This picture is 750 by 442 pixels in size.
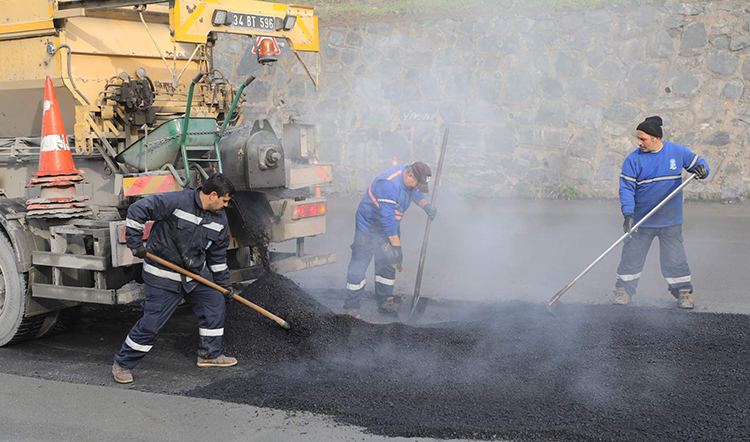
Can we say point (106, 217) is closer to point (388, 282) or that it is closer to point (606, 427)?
point (388, 282)

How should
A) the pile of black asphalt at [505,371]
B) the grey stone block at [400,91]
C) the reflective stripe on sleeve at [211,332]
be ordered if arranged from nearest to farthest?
the pile of black asphalt at [505,371] < the reflective stripe on sleeve at [211,332] < the grey stone block at [400,91]

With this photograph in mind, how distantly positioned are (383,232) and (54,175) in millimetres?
2754

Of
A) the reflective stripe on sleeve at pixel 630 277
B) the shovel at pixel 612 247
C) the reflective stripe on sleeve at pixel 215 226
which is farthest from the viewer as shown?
the reflective stripe on sleeve at pixel 630 277

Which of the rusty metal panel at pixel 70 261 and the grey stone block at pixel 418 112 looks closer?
the rusty metal panel at pixel 70 261

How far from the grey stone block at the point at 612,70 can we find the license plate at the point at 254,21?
6.35m

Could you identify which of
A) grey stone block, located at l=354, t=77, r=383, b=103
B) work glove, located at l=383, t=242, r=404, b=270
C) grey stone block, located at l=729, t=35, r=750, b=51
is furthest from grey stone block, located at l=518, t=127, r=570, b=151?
work glove, located at l=383, t=242, r=404, b=270

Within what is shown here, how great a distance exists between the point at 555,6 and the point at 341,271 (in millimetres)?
5705

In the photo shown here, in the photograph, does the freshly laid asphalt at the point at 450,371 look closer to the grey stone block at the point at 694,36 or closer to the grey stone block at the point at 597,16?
the grey stone block at the point at 694,36

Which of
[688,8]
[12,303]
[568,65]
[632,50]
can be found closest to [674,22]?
[688,8]

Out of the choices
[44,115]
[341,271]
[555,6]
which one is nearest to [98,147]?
[44,115]

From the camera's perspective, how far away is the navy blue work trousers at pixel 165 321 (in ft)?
15.2

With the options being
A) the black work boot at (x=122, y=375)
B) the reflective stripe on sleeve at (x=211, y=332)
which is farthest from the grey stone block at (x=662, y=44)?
the black work boot at (x=122, y=375)

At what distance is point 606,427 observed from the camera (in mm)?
3660

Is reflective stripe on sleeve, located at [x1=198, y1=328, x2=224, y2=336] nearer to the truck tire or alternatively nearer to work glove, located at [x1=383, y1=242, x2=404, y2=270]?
the truck tire
